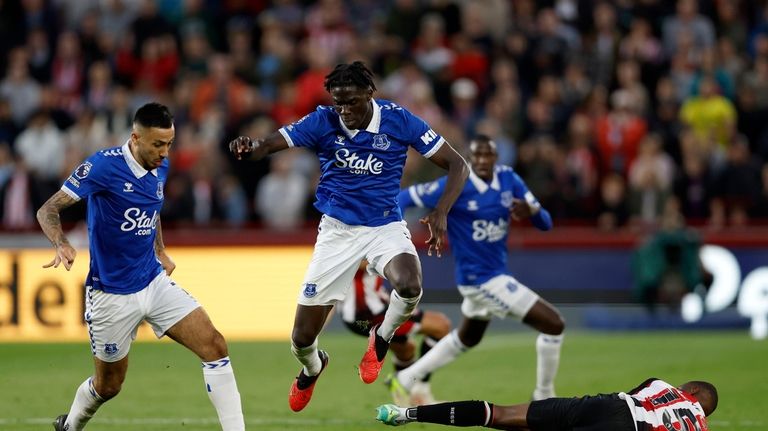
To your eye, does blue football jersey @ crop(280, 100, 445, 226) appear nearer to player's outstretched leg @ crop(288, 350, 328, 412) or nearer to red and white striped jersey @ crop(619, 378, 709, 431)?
player's outstretched leg @ crop(288, 350, 328, 412)

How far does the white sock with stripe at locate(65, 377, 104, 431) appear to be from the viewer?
33.2ft

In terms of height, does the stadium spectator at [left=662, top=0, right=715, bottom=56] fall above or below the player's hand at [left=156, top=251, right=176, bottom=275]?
above

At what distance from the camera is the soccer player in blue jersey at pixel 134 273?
9.76m

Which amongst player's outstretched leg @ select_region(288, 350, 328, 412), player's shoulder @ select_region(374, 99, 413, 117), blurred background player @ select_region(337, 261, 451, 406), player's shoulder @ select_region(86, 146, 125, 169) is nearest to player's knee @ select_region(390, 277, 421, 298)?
player's outstretched leg @ select_region(288, 350, 328, 412)

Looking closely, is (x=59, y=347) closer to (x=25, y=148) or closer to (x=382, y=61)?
(x=25, y=148)

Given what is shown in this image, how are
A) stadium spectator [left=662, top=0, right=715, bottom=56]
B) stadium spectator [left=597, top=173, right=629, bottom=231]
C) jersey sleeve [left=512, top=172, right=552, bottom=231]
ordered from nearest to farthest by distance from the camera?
jersey sleeve [left=512, top=172, right=552, bottom=231] → stadium spectator [left=597, top=173, right=629, bottom=231] → stadium spectator [left=662, top=0, right=715, bottom=56]

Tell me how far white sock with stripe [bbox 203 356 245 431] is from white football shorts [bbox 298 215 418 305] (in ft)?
4.61

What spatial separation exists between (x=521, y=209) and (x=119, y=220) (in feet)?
14.9

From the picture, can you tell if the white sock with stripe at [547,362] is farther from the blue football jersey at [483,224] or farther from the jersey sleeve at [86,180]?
the jersey sleeve at [86,180]

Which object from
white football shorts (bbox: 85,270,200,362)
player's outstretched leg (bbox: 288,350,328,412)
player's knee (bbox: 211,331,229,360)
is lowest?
player's outstretched leg (bbox: 288,350,328,412)

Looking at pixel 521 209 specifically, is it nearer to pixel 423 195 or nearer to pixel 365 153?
pixel 423 195

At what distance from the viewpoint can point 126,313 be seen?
9.85 meters

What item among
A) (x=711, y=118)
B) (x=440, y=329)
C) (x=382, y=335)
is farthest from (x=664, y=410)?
(x=711, y=118)

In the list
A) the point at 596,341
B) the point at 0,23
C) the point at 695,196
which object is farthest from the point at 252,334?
the point at 0,23
